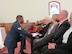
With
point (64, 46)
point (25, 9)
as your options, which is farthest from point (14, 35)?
A: point (25, 9)

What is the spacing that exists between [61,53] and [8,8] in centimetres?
587

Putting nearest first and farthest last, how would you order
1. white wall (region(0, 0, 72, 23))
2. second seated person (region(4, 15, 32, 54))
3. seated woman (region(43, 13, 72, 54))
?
seated woman (region(43, 13, 72, 54)) → second seated person (region(4, 15, 32, 54)) → white wall (region(0, 0, 72, 23))

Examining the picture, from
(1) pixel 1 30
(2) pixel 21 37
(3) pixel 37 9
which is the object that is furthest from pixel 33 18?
(2) pixel 21 37

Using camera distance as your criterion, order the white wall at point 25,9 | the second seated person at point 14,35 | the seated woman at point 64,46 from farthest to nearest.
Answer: the white wall at point 25,9 < the second seated person at point 14,35 < the seated woman at point 64,46

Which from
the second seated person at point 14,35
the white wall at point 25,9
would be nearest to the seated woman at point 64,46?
the second seated person at point 14,35

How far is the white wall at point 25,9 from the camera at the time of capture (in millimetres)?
8898

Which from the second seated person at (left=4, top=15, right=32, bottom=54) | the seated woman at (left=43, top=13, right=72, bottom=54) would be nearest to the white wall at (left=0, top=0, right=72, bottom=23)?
the second seated person at (left=4, top=15, right=32, bottom=54)

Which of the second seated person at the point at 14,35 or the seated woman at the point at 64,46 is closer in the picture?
the seated woman at the point at 64,46

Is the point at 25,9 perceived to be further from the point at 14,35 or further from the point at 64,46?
the point at 64,46

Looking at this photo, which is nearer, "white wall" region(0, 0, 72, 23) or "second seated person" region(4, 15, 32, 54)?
"second seated person" region(4, 15, 32, 54)

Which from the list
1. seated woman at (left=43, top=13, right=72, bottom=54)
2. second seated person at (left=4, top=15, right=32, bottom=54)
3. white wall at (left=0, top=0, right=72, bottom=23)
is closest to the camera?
seated woman at (left=43, top=13, right=72, bottom=54)

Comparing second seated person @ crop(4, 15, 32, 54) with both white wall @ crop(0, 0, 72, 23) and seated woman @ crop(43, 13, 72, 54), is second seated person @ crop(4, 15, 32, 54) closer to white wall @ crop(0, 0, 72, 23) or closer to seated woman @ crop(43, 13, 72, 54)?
seated woman @ crop(43, 13, 72, 54)

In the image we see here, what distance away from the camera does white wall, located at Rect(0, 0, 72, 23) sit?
890 centimetres

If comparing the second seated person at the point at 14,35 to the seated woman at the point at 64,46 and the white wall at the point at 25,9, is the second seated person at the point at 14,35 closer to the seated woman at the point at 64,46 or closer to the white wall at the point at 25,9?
the seated woman at the point at 64,46
